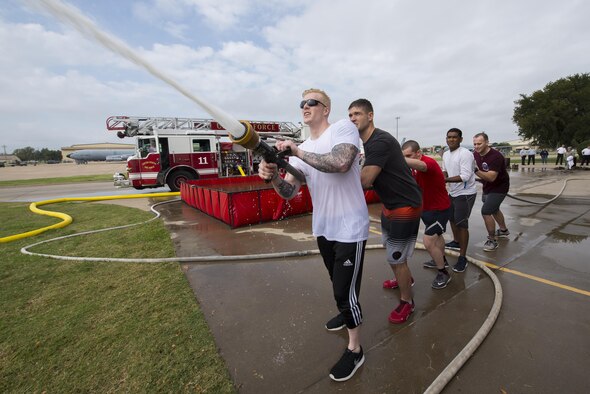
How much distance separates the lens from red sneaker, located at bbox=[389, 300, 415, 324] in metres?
2.71

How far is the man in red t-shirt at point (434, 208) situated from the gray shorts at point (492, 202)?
1.93 metres

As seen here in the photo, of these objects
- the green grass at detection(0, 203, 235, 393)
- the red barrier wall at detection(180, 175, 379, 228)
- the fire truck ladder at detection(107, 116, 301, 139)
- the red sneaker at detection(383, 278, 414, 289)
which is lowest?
the green grass at detection(0, 203, 235, 393)

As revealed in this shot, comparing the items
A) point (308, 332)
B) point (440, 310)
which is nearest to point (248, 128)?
point (308, 332)

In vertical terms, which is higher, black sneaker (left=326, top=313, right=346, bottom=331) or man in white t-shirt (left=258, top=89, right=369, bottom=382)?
man in white t-shirt (left=258, top=89, right=369, bottom=382)

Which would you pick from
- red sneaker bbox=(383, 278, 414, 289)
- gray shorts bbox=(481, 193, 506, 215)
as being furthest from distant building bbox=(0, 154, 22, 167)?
gray shorts bbox=(481, 193, 506, 215)

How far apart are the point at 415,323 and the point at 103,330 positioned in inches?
119

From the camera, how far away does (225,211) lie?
22.3 feet

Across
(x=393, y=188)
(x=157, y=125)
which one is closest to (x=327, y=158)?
(x=393, y=188)

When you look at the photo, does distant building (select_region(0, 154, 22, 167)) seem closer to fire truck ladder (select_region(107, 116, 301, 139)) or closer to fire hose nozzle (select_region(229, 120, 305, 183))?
fire truck ladder (select_region(107, 116, 301, 139))

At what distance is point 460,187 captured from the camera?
3990 mm

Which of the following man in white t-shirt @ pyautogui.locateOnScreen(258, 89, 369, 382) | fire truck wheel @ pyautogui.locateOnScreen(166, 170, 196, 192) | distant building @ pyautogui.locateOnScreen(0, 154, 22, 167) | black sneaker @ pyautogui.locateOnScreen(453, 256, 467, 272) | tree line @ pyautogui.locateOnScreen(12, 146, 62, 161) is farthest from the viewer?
tree line @ pyautogui.locateOnScreen(12, 146, 62, 161)

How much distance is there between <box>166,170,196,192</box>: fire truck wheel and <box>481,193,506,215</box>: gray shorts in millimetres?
11873

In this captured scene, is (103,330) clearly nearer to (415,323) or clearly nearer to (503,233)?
(415,323)

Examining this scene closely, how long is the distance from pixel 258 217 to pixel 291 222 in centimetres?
82
